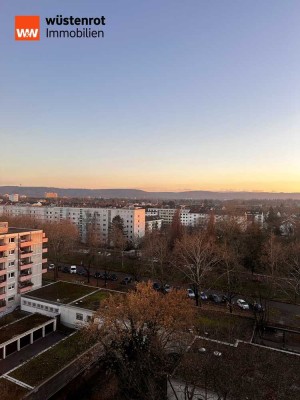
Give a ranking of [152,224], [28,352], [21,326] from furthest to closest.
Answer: [152,224] < [21,326] < [28,352]

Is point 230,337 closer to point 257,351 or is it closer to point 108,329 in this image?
point 257,351

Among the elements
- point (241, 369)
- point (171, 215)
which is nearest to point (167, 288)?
point (241, 369)

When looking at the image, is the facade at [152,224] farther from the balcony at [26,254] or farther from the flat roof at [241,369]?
the flat roof at [241,369]

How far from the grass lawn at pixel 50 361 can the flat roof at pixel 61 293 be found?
512 centimetres

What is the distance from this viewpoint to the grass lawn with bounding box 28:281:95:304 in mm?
27047

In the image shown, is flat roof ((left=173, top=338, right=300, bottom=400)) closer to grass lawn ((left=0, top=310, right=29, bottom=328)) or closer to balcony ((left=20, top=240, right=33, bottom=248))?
grass lawn ((left=0, top=310, right=29, bottom=328))

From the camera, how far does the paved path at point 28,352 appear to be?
19994 mm

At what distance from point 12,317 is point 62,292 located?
4.37 meters

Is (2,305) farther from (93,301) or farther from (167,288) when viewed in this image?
(167,288)

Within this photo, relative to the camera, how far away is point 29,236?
3058 cm

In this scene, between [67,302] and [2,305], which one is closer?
[67,302]

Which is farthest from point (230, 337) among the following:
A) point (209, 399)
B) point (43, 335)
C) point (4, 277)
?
point (4, 277)

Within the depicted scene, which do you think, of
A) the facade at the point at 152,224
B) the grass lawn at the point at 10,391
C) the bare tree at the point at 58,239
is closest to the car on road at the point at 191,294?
the bare tree at the point at 58,239

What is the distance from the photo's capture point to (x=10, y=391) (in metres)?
16.4
